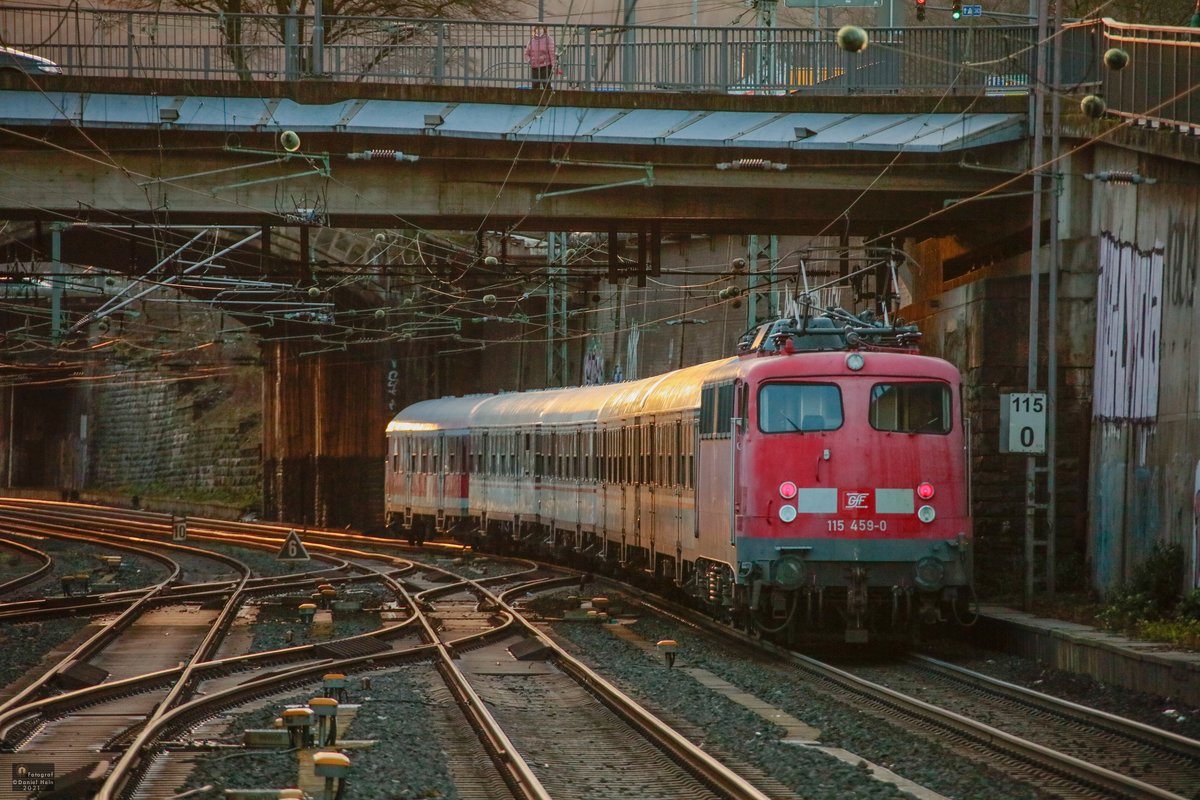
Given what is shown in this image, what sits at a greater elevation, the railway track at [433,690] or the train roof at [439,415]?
the train roof at [439,415]

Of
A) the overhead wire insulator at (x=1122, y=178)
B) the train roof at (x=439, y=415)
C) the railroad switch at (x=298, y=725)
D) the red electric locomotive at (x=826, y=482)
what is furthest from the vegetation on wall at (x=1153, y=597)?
the train roof at (x=439, y=415)

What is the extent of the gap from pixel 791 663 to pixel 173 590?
514 inches

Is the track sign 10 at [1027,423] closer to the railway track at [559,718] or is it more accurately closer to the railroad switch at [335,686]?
the railway track at [559,718]

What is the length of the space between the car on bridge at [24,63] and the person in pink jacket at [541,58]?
20.6 ft

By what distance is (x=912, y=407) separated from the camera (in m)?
16.6

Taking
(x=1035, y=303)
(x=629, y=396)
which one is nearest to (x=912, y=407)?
(x=1035, y=303)

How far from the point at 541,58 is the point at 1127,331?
28.9ft

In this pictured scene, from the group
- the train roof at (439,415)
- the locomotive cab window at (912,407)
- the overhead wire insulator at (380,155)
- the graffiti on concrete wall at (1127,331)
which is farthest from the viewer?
the train roof at (439,415)

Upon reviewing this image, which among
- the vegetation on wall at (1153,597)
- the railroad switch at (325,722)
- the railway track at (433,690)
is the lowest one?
the railway track at (433,690)

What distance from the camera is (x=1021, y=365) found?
2142cm

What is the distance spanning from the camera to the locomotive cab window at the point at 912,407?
16.5 metres

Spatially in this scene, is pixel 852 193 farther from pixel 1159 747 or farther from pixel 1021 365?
pixel 1159 747

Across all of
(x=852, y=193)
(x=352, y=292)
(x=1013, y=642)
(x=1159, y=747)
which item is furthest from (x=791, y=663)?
(x=352, y=292)

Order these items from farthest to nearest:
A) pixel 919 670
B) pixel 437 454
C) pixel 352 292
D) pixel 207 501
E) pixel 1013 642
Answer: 1. pixel 207 501
2. pixel 352 292
3. pixel 437 454
4. pixel 1013 642
5. pixel 919 670
